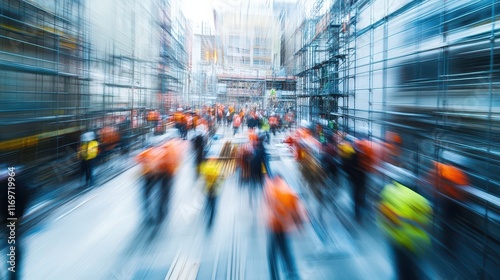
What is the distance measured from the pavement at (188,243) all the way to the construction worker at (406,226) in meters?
0.49

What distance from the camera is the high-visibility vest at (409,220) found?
2.26 meters

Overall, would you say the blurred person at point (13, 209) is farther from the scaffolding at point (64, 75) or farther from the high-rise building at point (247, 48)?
the high-rise building at point (247, 48)

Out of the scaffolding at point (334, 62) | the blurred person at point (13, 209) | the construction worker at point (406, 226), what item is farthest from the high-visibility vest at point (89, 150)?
the scaffolding at point (334, 62)

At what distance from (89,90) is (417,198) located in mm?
7775

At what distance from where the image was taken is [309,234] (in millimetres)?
3842

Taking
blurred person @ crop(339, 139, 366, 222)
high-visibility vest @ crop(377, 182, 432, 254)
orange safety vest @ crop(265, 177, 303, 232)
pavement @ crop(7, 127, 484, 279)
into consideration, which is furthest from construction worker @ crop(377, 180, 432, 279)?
blurred person @ crop(339, 139, 366, 222)

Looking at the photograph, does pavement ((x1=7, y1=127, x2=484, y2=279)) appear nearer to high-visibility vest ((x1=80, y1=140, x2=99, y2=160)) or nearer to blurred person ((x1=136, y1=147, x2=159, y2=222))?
blurred person ((x1=136, y1=147, x2=159, y2=222))

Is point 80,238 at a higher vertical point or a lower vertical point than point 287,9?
lower

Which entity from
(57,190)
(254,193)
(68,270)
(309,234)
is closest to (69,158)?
(57,190)

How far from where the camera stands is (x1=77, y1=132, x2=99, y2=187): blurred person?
17.6 ft

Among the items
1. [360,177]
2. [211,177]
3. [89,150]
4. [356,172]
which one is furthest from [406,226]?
[89,150]

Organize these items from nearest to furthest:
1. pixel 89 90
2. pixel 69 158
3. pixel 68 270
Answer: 1. pixel 68 270
2. pixel 69 158
3. pixel 89 90

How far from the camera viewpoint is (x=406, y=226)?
228 centimetres

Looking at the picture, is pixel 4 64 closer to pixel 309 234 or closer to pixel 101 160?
pixel 101 160
